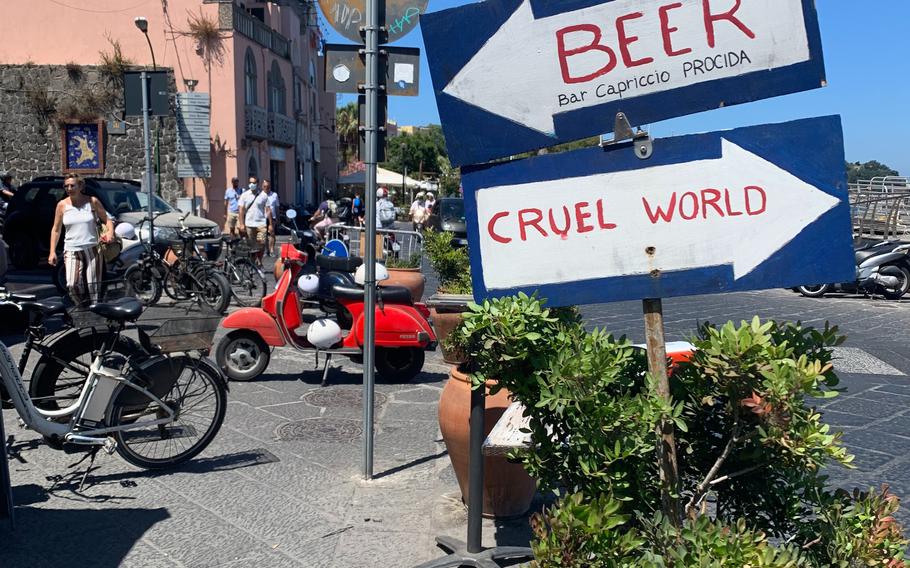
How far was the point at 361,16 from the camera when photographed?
5023 millimetres

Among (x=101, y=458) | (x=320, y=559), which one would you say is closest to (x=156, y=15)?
(x=101, y=458)

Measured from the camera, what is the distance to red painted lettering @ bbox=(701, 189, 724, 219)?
105 inches

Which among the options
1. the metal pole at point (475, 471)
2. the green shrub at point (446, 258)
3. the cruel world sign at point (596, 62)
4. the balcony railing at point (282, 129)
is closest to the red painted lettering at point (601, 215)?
the cruel world sign at point (596, 62)

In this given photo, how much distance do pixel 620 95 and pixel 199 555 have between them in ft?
8.92

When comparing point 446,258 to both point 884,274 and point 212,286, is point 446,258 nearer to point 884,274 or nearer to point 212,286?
point 212,286

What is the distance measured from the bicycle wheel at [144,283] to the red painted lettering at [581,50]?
9.55 metres

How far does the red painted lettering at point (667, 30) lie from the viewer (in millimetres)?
2658

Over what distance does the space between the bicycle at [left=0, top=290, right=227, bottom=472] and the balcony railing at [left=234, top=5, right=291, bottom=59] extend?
23554 millimetres

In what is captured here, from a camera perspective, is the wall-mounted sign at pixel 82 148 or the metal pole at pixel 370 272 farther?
the wall-mounted sign at pixel 82 148

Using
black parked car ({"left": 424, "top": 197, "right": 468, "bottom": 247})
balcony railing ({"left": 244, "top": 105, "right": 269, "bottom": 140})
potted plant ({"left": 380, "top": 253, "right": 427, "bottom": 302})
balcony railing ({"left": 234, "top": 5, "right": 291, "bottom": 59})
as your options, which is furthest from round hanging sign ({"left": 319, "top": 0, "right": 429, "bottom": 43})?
balcony railing ({"left": 244, "top": 105, "right": 269, "bottom": 140})

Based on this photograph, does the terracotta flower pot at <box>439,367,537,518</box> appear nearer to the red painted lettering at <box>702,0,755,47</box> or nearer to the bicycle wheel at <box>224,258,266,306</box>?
the red painted lettering at <box>702,0,755,47</box>

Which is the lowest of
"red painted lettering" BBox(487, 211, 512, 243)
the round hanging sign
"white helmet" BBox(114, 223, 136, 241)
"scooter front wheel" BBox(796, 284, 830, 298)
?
"scooter front wheel" BBox(796, 284, 830, 298)

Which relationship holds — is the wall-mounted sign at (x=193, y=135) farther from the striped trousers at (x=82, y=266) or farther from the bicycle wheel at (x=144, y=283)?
the striped trousers at (x=82, y=266)

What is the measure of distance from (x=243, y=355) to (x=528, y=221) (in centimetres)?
523
